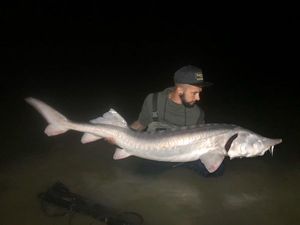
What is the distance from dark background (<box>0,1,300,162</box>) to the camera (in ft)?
33.6

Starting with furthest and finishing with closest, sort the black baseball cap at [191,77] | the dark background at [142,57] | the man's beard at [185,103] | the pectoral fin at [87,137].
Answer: the dark background at [142,57]
the man's beard at [185,103]
the black baseball cap at [191,77]
the pectoral fin at [87,137]

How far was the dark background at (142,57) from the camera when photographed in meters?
10.2

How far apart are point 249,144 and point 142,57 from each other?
16.3 metres

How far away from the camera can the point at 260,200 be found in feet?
19.3

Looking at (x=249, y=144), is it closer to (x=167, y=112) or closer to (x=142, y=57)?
(x=167, y=112)

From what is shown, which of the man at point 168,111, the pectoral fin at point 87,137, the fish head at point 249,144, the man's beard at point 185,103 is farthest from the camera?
the man at point 168,111

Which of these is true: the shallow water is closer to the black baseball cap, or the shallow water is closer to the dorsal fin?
the dorsal fin

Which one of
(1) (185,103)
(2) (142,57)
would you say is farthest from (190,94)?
(2) (142,57)

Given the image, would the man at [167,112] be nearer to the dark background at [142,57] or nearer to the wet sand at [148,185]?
the wet sand at [148,185]

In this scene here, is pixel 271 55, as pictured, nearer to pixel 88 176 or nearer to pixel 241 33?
pixel 241 33

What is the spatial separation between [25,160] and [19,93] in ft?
16.4

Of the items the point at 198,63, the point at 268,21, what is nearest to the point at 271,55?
the point at 198,63

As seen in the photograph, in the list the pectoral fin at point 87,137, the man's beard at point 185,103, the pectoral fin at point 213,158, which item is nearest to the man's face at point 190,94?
the man's beard at point 185,103

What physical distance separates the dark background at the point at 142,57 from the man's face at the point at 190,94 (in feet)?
13.8
